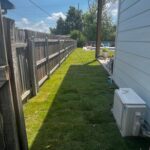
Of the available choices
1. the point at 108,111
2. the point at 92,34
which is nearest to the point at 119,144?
the point at 108,111

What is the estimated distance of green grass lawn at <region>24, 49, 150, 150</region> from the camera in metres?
2.50

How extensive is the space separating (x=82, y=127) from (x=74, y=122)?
8.2 inches

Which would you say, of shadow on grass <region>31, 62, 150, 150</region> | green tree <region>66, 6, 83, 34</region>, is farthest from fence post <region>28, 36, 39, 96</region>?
green tree <region>66, 6, 83, 34</region>

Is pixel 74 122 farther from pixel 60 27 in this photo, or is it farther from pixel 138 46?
pixel 60 27

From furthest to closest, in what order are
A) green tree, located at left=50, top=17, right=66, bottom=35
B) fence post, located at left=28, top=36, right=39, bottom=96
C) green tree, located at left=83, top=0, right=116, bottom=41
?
green tree, located at left=50, top=17, right=66, bottom=35 → green tree, located at left=83, top=0, right=116, bottom=41 → fence post, located at left=28, top=36, right=39, bottom=96

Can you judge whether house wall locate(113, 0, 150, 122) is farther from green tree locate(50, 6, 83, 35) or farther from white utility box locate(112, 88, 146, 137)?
green tree locate(50, 6, 83, 35)

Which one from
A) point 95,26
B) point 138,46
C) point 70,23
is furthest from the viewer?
point 70,23

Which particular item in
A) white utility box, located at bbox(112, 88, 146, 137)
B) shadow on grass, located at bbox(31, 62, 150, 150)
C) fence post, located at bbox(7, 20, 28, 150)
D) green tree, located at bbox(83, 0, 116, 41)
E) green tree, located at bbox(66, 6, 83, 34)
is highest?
green tree, located at bbox(66, 6, 83, 34)

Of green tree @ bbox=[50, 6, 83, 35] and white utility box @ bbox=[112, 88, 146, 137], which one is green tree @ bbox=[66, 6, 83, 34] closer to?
green tree @ bbox=[50, 6, 83, 35]

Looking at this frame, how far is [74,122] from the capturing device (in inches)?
122

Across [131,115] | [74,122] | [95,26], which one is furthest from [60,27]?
[131,115]

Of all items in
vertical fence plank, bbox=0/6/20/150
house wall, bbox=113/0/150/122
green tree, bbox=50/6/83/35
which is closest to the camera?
vertical fence plank, bbox=0/6/20/150

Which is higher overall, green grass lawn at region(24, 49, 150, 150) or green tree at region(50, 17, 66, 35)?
green tree at region(50, 17, 66, 35)

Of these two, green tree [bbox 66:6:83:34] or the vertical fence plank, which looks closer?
the vertical fence plank
